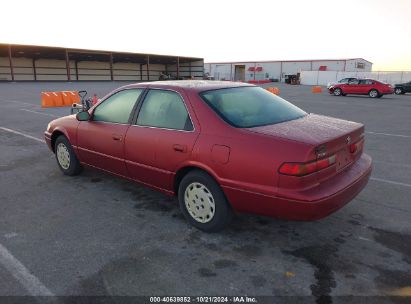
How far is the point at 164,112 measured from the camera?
3.91m

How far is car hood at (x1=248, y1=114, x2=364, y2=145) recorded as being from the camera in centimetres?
305

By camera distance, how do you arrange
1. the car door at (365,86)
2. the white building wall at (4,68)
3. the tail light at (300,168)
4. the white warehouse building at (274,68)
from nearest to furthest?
the tail light at (300,168)
the car door at (365,86)
the white building wall at (4,68)
the white warehouse building at (274,68)

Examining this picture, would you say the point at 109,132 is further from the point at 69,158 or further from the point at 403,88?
the point at 403,88

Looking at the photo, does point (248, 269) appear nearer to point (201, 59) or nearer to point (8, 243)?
point (8, 243)

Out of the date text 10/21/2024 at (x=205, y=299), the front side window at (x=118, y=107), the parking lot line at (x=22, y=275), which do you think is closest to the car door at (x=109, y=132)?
the front side window at (x=118, y=107)

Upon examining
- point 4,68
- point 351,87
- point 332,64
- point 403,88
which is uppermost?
point 332,64

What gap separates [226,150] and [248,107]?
2.75ft

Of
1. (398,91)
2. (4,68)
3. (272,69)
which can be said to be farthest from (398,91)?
(4,68)

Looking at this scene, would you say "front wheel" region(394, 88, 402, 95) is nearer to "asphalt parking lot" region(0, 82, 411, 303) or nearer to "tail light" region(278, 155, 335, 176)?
"asphalt parking lot" region(0, 82, 411, 303)

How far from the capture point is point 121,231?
3.62 metres

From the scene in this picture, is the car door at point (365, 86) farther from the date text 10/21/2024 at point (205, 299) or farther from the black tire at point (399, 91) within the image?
the date text 10/21/2024 at point (205, 299)

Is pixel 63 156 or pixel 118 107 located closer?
pixel 118 107

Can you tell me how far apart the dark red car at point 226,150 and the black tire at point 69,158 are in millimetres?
710

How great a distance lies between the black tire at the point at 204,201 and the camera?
3.37 m
